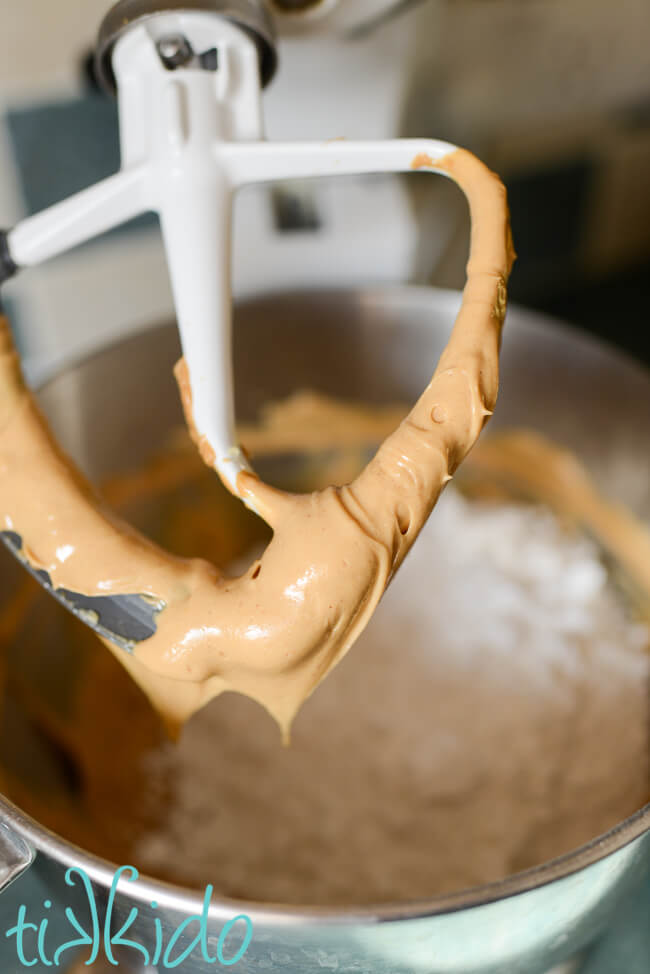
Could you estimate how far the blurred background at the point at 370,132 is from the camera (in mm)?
479

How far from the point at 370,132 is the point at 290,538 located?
0.33 metres

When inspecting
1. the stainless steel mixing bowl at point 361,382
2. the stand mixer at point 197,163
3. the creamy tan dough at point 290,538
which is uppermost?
the stand mixer at point 197,163

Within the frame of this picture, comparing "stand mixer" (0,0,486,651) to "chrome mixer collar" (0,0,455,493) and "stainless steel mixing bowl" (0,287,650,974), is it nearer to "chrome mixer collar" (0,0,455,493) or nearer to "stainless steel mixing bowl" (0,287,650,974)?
"chrome mixer collar" (0,0,455,493)

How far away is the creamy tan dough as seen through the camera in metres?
0.27

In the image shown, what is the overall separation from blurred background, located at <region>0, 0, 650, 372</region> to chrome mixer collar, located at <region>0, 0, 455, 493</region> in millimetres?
135

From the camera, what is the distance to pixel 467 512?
0.60m

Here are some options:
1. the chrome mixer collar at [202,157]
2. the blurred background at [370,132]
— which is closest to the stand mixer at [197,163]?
the chrome mixer collar at [202,157]

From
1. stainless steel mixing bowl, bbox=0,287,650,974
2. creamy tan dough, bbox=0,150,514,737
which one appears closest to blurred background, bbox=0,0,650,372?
stainless steel mixing bowl, bbox=0,287,650,974

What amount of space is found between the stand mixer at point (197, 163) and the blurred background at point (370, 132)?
0.45 feet

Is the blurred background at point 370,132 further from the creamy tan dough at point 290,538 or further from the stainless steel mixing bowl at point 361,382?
the creamy tan dough at point 290,538

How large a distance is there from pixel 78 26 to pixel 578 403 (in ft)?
1.23

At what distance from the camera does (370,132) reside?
1.64 ft

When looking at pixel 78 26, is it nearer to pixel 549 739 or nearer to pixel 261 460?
pixel 261 460

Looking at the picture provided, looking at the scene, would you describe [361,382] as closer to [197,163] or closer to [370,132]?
[370,132]
